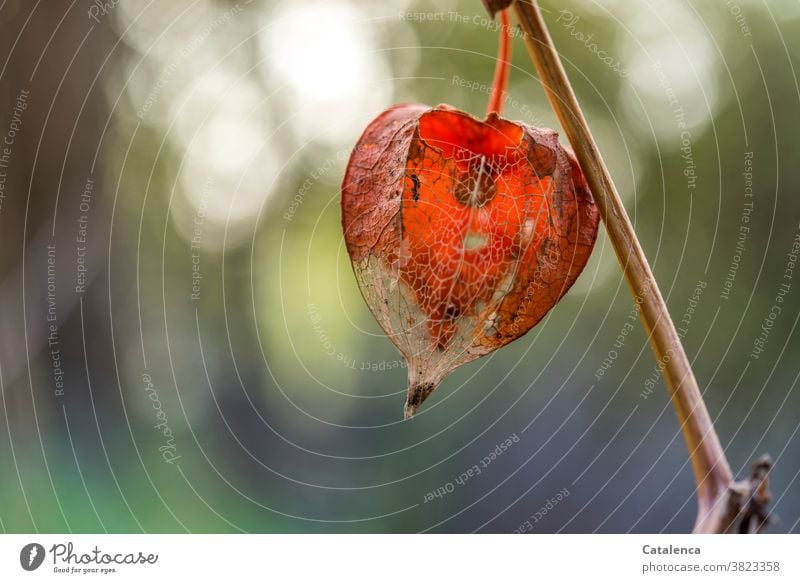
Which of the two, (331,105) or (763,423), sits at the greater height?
(331,105)

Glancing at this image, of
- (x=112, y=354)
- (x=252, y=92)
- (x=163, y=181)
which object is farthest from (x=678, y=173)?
(x=112, y=354)

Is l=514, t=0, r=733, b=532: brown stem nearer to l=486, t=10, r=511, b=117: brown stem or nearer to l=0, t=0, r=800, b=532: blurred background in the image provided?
l=486, t=10, r=511, b=117: brown stem

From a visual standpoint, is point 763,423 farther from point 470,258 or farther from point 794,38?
point 470,258
